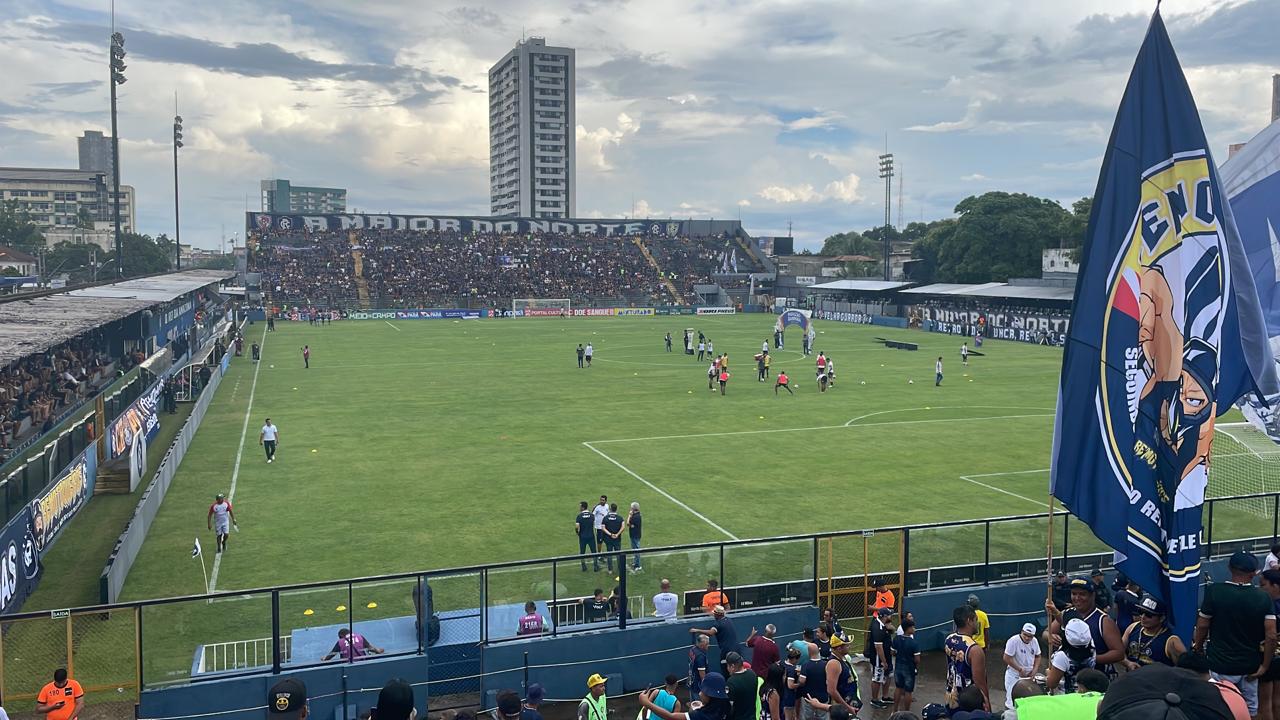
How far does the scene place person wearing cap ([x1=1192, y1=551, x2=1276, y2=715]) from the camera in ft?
28.2

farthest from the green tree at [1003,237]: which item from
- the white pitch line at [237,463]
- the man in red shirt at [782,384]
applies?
the white pitch line at [237,463]

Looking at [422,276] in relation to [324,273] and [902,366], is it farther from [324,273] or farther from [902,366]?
[902,366]

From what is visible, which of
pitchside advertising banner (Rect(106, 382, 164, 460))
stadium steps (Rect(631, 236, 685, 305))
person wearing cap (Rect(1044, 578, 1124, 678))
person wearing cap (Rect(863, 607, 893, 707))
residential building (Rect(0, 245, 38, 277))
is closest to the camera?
person wearing cap (Rect(1044, 578, 1124, 678))

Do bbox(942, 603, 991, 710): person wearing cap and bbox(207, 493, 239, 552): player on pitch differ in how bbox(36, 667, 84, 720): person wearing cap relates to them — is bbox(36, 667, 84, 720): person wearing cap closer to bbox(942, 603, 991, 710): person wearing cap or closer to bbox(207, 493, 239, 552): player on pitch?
bbox(942, 603, 991, 710): person wearing cap

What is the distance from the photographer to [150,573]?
1897 centimetres

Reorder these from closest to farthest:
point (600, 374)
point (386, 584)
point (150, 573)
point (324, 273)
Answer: point (386, 584), point (150, 573), point (600, 374), point (324, 273)

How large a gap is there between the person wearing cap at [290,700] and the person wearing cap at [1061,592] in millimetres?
9728

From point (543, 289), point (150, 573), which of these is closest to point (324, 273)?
point (543, 289)

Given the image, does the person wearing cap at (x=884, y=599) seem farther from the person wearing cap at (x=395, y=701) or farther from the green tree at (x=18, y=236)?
the green tree at (x=18, y=236)

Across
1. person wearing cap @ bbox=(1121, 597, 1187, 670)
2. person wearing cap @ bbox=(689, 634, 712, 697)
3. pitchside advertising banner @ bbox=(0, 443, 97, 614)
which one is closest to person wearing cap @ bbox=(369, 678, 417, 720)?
person wearing cap @ bbox=(689, 634, 712, 697)

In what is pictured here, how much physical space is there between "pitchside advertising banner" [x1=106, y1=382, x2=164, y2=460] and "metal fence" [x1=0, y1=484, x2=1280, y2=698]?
46.4 ft

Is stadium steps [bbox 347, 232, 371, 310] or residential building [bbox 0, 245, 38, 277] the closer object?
stadium steps [bbox 347, 232, 371, 310]

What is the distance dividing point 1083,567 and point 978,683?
6.69 meters

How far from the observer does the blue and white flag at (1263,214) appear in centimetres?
1051
